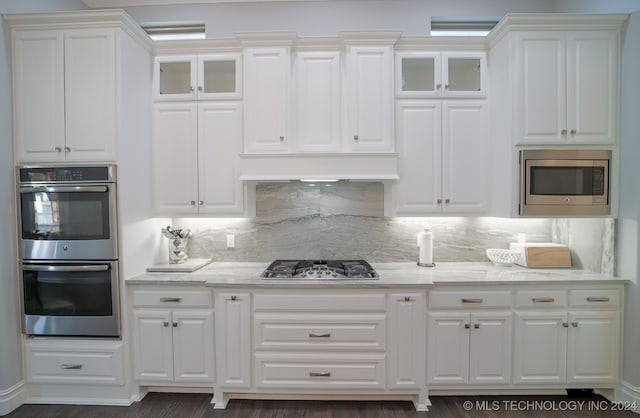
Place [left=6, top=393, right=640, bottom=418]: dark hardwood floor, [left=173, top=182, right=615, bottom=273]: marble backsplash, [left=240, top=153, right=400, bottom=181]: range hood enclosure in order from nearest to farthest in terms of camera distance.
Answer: [left=6, top=393, right=640, bottom=418]: dark hardwood floor → [left=240, top=153, right=400, bottom=181]: range hood enclosure → [left=173, top=182, right=615, bottom=273]: marble backsplash

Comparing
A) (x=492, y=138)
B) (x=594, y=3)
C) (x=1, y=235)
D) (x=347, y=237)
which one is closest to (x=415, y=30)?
(x=492, y=138)

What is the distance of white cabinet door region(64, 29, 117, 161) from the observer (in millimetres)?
2281

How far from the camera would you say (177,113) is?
2.62m

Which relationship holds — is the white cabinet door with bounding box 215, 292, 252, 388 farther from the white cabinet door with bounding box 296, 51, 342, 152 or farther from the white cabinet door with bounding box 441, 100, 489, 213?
the white cabinet door with bounding box 441, 100, 489, 213

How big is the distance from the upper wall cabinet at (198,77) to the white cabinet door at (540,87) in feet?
7.68

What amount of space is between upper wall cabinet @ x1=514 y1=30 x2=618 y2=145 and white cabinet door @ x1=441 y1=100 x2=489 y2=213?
286mm

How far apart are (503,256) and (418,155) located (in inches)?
48.8

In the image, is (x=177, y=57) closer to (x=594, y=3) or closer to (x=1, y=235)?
(x=1, y=235)

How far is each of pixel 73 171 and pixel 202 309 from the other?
1.45 metres

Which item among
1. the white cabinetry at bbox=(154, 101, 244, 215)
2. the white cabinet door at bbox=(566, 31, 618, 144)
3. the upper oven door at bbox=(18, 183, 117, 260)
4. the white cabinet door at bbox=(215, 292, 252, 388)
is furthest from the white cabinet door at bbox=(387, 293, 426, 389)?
the upper oven door at bbox=(18, 183, 117, 260)

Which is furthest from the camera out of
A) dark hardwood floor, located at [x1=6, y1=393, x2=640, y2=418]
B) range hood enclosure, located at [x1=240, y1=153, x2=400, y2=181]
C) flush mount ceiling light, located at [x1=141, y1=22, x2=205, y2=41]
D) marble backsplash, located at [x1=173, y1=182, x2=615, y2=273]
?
flush mount ceiling light, located at [x1=141, y1=22, x2=205, y2=41]

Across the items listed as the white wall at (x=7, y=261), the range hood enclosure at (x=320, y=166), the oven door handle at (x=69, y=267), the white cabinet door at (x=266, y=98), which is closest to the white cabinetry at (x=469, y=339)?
the range hood enclosure at (x=320, y=166)

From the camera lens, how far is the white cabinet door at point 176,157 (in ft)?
8.59

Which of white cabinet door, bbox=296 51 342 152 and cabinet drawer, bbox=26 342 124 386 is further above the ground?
white cabinet door, bbox=296 51 342 152
